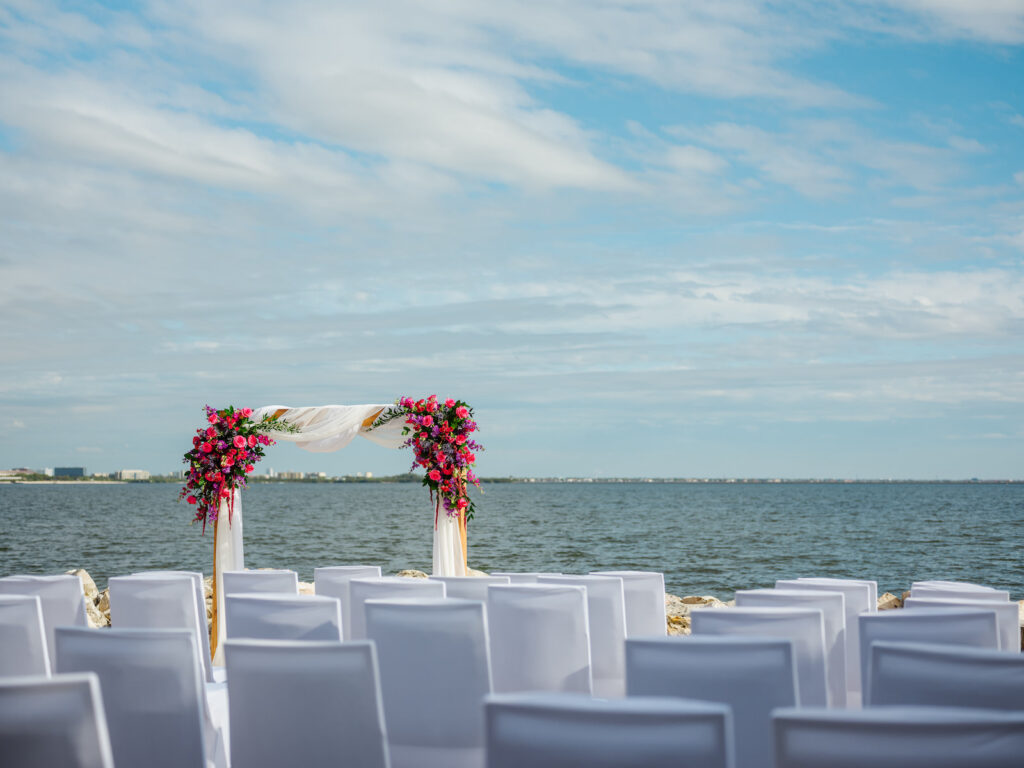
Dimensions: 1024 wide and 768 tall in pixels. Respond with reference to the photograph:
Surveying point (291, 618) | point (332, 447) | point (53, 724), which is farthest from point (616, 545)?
point (53, 724)

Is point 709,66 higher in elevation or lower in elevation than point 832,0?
lower

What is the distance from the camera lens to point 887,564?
2359 cm

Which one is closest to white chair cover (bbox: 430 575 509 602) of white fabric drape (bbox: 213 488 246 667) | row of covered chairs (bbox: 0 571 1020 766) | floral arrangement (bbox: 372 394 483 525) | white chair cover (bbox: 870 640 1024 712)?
row of covered chairs (bbox: 0 571 1020 766)

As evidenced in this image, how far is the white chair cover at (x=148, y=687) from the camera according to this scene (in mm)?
2588

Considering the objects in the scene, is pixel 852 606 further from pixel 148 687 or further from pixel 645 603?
pixel 148 687

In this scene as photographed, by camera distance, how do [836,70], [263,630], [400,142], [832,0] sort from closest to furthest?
[263,630], [832,0], [836,70], [400,142]

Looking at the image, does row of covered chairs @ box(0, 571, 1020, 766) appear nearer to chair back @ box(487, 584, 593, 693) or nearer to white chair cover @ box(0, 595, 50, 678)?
chair back @ box(487, 584, 593, 693)

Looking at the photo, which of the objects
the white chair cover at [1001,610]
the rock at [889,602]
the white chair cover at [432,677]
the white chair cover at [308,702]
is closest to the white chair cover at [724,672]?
the white chair cover at [308,702]

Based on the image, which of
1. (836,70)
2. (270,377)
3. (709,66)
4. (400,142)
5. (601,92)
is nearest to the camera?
(709,66)

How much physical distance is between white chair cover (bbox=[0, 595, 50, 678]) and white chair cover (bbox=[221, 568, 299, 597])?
1.57m

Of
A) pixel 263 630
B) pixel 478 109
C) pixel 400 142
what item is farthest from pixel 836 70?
pixel 263 630

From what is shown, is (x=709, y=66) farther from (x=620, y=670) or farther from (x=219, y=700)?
(x=219, y=700)

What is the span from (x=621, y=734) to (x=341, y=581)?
383cm

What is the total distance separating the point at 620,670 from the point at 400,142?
31.8 ft
